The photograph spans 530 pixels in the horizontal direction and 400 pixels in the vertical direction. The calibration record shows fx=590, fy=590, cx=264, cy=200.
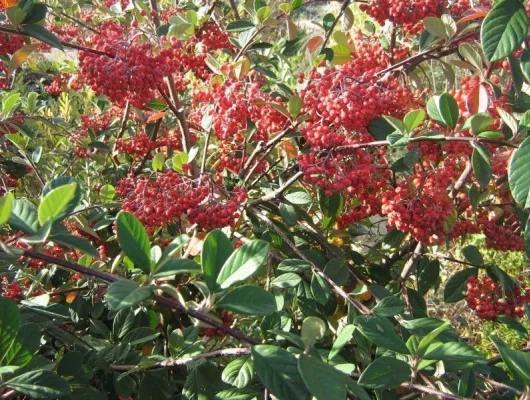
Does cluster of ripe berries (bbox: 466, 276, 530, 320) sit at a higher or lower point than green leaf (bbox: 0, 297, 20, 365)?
lower

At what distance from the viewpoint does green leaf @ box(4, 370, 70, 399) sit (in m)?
0.96

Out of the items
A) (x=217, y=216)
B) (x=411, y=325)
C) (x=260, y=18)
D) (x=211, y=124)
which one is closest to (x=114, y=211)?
(x=211, y=124)

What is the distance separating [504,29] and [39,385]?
1137 millimetres

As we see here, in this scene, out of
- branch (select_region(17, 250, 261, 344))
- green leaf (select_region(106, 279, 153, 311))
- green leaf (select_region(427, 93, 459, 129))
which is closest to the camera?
green leaf (select_region(106, 279, 153, 311))

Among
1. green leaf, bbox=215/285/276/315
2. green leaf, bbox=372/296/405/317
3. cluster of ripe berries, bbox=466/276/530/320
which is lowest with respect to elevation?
cluster of ripe berries, bbox=466/276/530/320

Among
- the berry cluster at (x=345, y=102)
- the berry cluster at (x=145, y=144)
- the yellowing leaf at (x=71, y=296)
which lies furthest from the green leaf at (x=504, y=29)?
the berry cluster at (x=145, y=144)

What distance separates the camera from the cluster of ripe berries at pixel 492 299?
2240mm

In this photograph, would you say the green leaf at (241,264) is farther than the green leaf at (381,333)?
No

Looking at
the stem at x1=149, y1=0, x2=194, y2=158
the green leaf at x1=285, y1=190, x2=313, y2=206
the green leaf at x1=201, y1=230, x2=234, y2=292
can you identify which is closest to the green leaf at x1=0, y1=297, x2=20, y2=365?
the green leaf at x1=201, y1=230, x2=234, y2=292

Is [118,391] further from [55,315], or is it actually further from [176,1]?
[176,1]

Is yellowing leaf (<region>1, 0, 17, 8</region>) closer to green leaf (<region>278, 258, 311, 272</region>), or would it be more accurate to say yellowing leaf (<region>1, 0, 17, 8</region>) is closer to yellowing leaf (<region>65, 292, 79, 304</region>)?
yellowing leaf (<region>65, 292, 79, 304</region>)

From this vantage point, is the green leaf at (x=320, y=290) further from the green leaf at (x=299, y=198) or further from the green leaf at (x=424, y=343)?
the green leaf at (x=424, y=343)

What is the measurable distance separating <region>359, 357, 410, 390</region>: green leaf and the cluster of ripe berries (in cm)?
134

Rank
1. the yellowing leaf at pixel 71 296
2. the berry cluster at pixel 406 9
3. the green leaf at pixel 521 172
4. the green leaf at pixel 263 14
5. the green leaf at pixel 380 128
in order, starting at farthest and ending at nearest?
the berry cluster at pixel 406 9 → the green leaf at pixel 263 14 → the yellowing leaf at pixel 71 296 → the green leaf at pixel 380 128 → the green leaf at pixel 521 172
